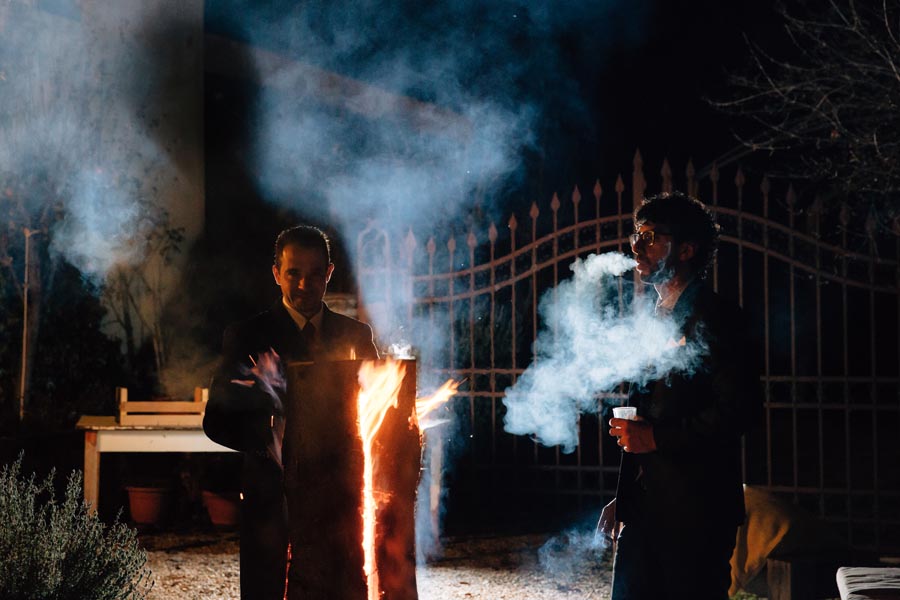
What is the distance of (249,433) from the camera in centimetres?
337

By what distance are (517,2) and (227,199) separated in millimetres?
4891

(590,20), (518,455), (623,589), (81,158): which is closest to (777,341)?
(590,20)

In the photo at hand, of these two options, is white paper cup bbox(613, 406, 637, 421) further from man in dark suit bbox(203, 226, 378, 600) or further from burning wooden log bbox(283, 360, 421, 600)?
man in dark suit bbox(203, 226, 378, 600)

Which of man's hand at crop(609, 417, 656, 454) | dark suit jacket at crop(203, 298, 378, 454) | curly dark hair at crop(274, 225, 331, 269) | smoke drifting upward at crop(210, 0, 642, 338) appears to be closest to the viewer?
man's hand at crop(609, 417, 656, 454)

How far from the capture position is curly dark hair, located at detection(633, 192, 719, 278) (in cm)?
338

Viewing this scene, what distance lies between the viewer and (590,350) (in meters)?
4.33

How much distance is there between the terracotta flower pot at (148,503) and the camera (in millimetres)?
8914

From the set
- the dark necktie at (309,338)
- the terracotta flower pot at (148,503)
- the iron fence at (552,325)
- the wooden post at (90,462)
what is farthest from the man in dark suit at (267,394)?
the terracotta flower pot at (148,503)

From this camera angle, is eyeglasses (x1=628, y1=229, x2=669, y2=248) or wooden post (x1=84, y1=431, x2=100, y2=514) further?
wooden post (x1=84, y1=431, x2=100, y2=514)

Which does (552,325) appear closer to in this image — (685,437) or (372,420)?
(685,437)

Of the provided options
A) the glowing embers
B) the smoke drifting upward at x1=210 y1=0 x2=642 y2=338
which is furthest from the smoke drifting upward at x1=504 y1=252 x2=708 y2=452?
the smoke drifting upward at x1=210 y1=0 x2=642 y2=338

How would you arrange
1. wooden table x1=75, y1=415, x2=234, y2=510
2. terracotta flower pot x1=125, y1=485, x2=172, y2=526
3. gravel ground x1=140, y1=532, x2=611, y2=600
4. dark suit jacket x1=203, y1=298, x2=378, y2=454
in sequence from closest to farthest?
dark suit jacket x1=203, y1=298, x2=378, y2=454, gravel ground x1=140, y1=532, x2=611, y2=600, wooden table x1=75, y1=415, x2=234, y2=510, terracotta flower pot x1=125, y1=485, x2=172, y2=526

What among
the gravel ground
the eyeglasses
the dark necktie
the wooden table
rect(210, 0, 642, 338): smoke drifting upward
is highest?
rect(210, 0, 642, 338): smoke drifting upward

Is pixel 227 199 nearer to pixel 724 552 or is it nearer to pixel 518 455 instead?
pixel 518 455
